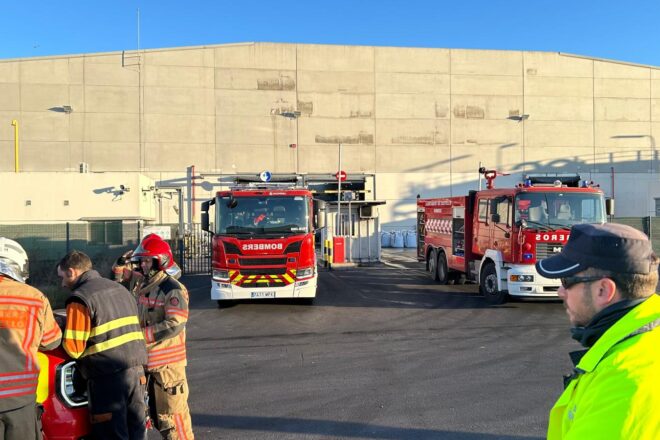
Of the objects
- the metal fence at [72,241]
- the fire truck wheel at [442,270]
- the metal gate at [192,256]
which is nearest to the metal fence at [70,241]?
the metal fence at [72,241]

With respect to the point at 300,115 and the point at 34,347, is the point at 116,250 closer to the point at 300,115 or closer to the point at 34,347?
the point at 34,347

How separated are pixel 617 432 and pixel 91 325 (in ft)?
10.2

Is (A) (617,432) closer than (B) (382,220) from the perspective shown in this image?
Yes

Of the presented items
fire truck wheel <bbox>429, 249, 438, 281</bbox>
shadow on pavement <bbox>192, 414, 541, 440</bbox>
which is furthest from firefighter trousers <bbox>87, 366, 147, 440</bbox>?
fire truck wheel <bbox>429, 249, 438, 281</bbox>

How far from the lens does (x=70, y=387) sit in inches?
132

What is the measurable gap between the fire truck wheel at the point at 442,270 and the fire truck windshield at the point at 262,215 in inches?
214

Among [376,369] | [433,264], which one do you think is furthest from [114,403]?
[433,264]

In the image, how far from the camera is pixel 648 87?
34938mm

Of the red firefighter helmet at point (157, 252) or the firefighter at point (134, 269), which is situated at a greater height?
the red firefighter helmet at point (157, 252)

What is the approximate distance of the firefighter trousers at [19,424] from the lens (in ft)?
9.18

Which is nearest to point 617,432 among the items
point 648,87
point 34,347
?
point 34,347

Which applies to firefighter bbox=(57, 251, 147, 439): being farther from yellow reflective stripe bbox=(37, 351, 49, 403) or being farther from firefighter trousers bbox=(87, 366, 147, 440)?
yellow reflective stripe bbox=(37, 351, 49, 403)

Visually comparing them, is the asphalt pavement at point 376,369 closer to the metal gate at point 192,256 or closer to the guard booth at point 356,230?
the metal gate at point 192,256

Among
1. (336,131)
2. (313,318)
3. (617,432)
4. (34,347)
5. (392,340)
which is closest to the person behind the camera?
(617,432)
